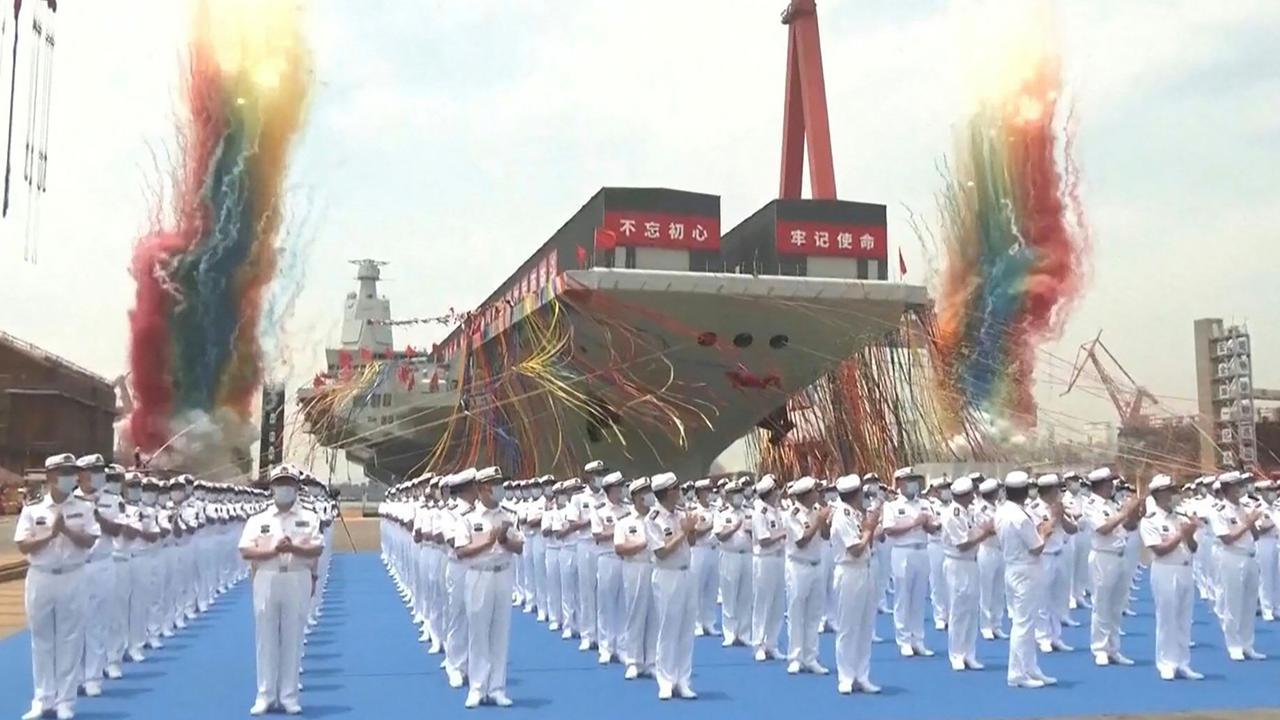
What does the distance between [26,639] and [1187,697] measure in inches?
462

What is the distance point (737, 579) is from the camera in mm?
11984

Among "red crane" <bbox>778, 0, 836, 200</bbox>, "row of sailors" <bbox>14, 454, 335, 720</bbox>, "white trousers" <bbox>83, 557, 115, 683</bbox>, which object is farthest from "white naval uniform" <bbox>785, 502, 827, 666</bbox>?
"red crane" <bbox>778, 0, 836, 200</bbox>

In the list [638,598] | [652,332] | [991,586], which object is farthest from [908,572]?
[652,332]

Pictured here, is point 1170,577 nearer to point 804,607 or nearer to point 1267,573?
point 804,607

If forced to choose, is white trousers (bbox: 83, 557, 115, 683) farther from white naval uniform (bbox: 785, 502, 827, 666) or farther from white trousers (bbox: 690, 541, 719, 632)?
white naval uniform (bbox: 785, 502, 827, 666)

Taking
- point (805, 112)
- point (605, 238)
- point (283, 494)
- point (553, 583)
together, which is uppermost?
A: point (805, 112)

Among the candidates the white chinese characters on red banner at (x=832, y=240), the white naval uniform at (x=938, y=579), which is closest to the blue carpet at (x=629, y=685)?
the white naval uniform at (x=938, y=579)

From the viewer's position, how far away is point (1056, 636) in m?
11.8

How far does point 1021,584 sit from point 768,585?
8.17ft

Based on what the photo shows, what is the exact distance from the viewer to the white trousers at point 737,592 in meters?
12.0

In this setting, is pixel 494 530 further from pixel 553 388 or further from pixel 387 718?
pixel 553 388

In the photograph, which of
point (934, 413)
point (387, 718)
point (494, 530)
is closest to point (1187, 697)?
point (494, 530)

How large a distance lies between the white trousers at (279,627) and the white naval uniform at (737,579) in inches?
191

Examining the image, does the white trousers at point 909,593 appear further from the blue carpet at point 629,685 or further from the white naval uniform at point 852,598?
the white naval uniform at point 852,598
